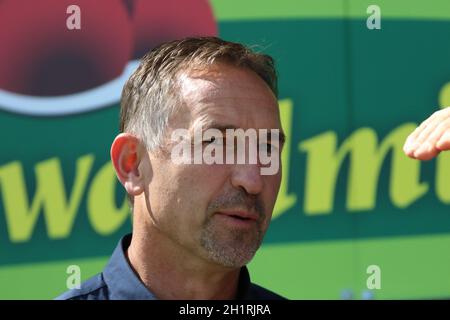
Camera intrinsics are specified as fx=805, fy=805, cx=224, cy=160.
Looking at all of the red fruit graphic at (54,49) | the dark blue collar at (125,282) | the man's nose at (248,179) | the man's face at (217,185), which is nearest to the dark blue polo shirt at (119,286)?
the dark blue collar at (125,282)

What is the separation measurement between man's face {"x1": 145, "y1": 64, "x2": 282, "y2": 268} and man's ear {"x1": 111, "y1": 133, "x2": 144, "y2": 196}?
0.04 m

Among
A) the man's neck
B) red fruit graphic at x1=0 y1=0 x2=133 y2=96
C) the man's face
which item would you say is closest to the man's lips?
the man's face

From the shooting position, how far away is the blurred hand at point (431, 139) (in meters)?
1.21

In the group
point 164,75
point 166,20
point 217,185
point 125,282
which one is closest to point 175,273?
point 125,282

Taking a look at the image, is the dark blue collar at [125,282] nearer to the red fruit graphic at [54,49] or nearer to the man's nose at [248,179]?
the man's nose at [248,179]

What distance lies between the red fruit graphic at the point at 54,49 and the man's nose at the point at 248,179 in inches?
48.0

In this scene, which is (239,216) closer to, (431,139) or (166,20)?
(431,139)

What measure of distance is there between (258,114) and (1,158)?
4.13ft

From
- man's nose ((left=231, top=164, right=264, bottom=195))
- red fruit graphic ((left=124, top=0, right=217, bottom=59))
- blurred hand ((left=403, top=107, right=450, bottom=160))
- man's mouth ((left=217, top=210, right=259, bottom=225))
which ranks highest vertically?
red fruit graphic ((left=124, top=0, right=217, bottom=59))

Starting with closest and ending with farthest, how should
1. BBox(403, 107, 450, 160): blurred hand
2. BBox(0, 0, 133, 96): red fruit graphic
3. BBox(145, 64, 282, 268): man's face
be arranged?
BBox(403, 107, 450, 160): blurred hand < BBox(145, 64, 282, 268): man's face < BBox(0, 0, 133, 96): red fruit graphic

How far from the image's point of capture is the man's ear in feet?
5.25

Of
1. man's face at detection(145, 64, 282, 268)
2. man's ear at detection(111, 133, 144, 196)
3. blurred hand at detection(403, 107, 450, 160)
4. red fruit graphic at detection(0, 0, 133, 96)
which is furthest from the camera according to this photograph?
red fruit graphic at detection(0, 0, 133, 96)

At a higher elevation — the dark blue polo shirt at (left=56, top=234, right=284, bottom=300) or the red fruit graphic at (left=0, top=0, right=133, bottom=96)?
the red fruit graphic at (left=0, top=0, right=133, bottom=96)

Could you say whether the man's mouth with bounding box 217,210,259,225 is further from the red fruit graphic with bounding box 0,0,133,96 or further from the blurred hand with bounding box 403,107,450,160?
the red fruit graphic with bounding box 0,0,133,96
